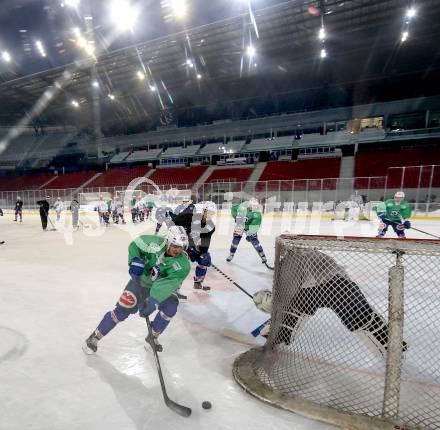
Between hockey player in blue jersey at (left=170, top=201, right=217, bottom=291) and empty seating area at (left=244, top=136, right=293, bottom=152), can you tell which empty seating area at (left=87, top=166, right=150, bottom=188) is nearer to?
empty seating area at (left=244, top=136, right=293, bottom=152)

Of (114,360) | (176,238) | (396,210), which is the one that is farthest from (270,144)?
(114,360)

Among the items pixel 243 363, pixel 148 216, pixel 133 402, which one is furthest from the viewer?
pixel 148 216

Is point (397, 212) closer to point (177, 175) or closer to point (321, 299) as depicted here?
point (321, 299)

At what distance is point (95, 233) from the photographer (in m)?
9.95

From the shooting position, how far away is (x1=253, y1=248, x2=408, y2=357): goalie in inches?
83.4

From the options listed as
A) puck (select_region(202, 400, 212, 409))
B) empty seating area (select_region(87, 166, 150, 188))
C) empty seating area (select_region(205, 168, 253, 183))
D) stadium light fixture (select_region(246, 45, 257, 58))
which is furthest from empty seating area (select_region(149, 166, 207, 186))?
puck (select_region(202, 400, 212, 409))

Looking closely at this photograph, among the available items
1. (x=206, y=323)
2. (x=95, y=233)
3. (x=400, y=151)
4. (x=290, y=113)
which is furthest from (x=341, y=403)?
(x=290, y=113)

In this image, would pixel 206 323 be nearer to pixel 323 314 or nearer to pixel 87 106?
pixel 323 314

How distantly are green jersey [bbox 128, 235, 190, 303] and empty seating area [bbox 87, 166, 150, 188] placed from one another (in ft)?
79.1

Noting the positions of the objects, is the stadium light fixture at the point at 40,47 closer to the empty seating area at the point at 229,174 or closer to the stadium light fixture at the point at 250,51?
the stadium light fixture at the point at 250,51

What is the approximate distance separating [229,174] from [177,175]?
4.77 m

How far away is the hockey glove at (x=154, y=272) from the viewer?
8.12 ft

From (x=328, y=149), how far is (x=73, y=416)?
911 inches

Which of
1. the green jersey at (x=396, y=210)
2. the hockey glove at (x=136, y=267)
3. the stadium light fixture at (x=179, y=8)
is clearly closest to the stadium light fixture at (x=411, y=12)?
the stadium light fixture at (x=179, y=8)
